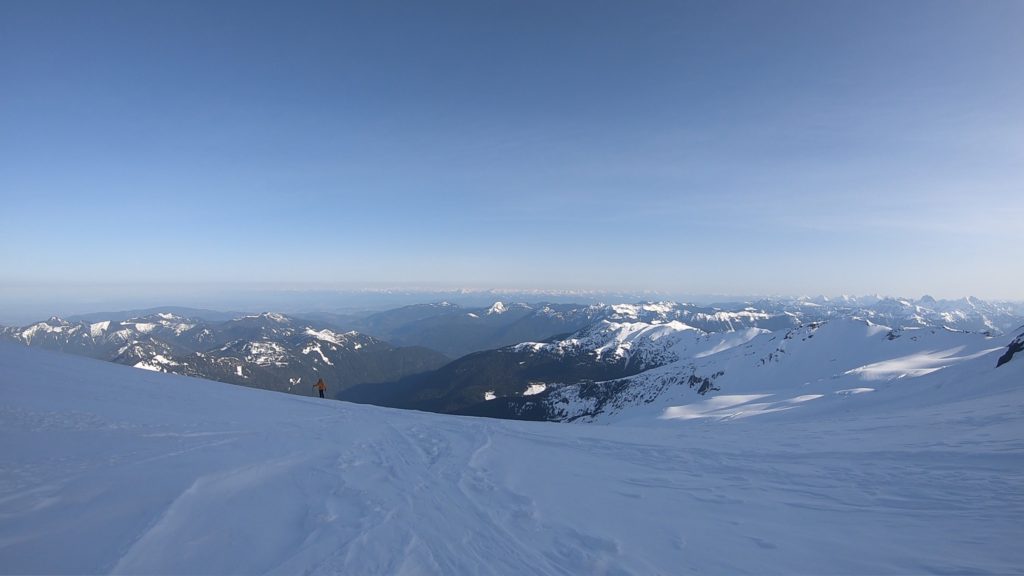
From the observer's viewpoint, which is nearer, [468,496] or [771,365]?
[468,496]

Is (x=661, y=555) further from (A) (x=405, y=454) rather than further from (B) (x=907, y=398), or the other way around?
(B) (x=907, y=398)

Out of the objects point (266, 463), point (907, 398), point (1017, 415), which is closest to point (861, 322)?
point (907, 398)

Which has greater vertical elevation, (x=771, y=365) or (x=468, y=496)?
(x=468, y=496)

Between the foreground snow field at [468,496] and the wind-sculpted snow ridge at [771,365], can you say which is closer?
the foreground snow field at [468,496]

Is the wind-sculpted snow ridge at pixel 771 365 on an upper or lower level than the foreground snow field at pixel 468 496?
lower
